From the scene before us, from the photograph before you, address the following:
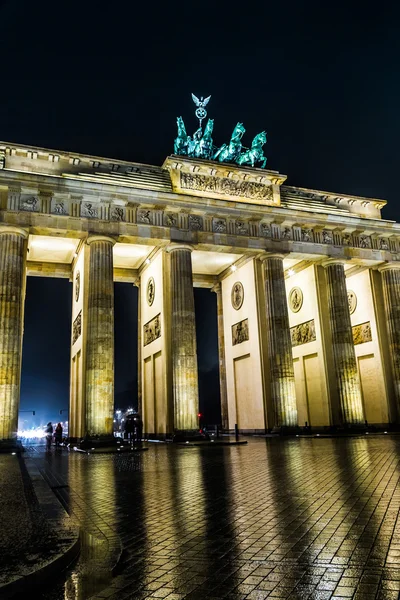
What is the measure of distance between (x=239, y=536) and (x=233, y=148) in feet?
101

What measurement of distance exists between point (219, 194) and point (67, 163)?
9.77 meters

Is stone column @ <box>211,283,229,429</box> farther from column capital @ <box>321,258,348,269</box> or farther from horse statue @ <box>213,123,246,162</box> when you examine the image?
horse statue @ <box>213,123,246,162</box>

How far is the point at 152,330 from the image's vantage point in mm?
32125

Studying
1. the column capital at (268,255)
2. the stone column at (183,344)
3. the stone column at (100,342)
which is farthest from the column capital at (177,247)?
the column capital at (268,255)

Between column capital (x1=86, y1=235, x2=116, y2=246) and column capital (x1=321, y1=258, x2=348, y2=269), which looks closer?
column capital (x1=86, y1=235, x2=116, y2=246)

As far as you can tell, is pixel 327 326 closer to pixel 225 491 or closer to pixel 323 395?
pixel 323 395

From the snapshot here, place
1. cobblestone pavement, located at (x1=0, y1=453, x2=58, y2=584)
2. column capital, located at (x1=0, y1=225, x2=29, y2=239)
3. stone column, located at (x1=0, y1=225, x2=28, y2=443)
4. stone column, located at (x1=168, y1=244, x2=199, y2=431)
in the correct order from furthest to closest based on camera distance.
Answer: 1. stone column, located at (x1=168, y1=244, x2=199, y2=431)
2. column capital, located at (x1=0, y1=225, x2=29, y2=239)
3. stone column, located at (x1=0, y1=225, x2=28, y2=443)
4. cobblestone pavement, located at (x1=0, y1=453, x2=58, y2=584)

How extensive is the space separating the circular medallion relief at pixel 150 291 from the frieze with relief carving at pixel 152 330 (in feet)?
4.83

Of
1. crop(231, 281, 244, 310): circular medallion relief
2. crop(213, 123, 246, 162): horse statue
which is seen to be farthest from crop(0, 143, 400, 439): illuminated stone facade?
crop(213, 123, 246, 162): horse statue

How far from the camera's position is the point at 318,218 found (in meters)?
32.6

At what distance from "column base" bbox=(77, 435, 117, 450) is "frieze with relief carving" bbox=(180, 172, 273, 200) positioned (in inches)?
636

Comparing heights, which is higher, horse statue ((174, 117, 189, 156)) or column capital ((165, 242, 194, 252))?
horse statue ((174, 117, 189, 156))

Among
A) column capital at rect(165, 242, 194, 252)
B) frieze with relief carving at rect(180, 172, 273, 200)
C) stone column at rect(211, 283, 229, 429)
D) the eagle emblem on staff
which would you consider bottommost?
stone column at rect(211, 283, 229, 429)

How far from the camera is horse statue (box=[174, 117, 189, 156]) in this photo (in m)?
33.1
